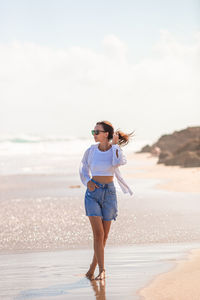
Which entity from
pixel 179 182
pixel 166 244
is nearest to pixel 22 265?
pixel 166 244

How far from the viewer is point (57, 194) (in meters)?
15.6

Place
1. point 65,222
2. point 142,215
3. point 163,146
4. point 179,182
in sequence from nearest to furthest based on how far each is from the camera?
point 65,222 → point 142,215 → point 179,182 → point 163,146

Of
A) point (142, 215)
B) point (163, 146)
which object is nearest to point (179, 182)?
point (142, 215)

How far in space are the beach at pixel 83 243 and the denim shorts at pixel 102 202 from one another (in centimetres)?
72

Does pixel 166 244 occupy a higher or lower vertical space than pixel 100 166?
lower

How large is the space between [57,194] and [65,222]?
5.23m

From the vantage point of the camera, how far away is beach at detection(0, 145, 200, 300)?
566cm

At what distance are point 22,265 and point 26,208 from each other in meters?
5.59

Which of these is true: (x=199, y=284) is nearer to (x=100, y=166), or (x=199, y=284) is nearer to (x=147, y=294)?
(x=147, y=294)

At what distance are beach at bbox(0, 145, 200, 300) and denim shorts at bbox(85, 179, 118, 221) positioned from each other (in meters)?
0.72

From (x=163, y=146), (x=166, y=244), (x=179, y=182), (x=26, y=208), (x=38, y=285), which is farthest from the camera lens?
(x=163, y=146)

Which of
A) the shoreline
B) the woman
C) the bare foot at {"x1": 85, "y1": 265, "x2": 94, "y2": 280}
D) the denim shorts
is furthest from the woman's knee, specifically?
the shoreline

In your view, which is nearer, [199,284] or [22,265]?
[199,284]

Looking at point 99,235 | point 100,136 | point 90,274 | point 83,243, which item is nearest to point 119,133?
point 100,136
